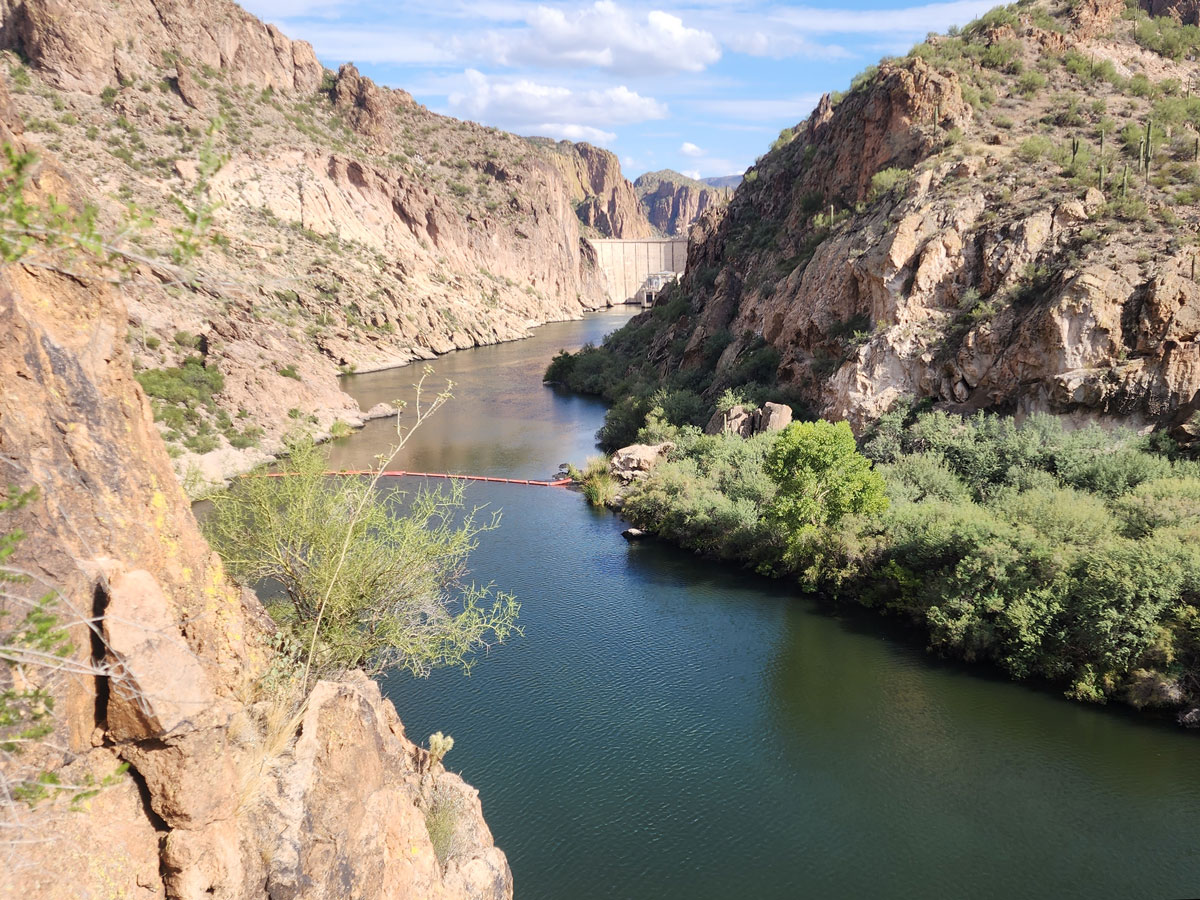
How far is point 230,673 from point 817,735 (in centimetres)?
1385

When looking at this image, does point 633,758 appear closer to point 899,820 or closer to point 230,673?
point 899,820

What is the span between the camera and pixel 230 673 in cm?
773

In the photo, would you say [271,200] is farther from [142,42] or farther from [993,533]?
[993,533]

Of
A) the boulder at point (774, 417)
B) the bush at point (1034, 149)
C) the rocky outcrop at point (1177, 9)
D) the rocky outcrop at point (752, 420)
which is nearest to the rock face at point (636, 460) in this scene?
the rocky outcrop at point (752, 420)

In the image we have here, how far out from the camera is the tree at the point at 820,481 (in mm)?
24828

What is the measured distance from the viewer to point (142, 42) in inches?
2810

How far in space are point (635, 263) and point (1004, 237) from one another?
13209 centimetres

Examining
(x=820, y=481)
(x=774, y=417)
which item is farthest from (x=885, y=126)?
(x=820, y=481)

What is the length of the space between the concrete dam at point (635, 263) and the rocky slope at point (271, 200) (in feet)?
135

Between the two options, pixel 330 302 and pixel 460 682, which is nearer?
pixel 460 682

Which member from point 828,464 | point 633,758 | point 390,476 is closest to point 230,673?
point 633,758

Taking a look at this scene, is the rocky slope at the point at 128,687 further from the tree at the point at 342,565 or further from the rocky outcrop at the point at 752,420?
the rocky outcrop at the point at 752,420

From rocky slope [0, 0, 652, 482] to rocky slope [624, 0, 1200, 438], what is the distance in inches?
1029

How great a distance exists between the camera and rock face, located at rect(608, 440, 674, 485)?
36344 millimetres
